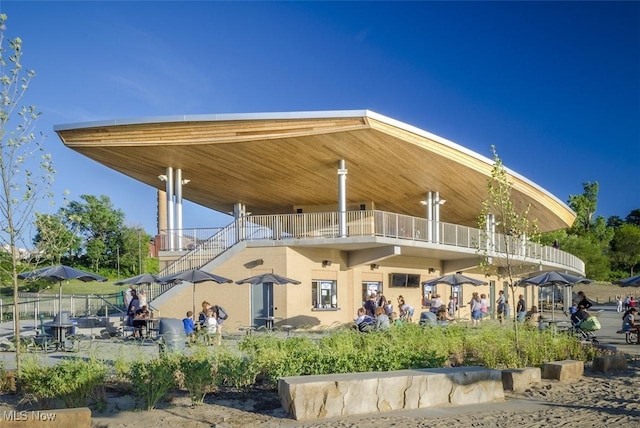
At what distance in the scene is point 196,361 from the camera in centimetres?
858

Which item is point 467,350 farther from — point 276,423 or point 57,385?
point 57,385

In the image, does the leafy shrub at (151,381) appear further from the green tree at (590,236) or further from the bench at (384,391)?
the green tree at (590,236)

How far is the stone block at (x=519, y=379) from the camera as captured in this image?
9664 mm

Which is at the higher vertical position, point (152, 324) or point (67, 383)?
point (67, 383)

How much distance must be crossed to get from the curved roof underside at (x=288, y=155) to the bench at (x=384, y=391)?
12.7 metres

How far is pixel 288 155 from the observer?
928 inches

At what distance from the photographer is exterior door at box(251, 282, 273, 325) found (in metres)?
23.0

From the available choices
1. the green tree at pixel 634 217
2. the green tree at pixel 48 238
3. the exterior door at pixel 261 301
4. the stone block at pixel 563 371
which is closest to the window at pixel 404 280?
the exterior door at pixel 261 301

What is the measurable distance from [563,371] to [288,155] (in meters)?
14.9

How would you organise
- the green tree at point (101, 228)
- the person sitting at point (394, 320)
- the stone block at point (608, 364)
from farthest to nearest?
the green tree at point (101, 228) → the person sitting at point (394, 320) → the stone block at point (608, 364)

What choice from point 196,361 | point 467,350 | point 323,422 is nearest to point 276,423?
point 323,422

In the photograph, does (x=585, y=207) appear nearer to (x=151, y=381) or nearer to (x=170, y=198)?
(x=170, y=198)

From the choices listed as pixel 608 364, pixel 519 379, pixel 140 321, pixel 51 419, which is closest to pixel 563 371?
pixel 519 379

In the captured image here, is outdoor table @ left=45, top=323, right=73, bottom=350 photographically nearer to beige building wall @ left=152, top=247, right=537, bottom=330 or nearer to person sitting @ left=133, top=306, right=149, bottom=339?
person sitting @ left=133, top=306, right=149, bottom=339
